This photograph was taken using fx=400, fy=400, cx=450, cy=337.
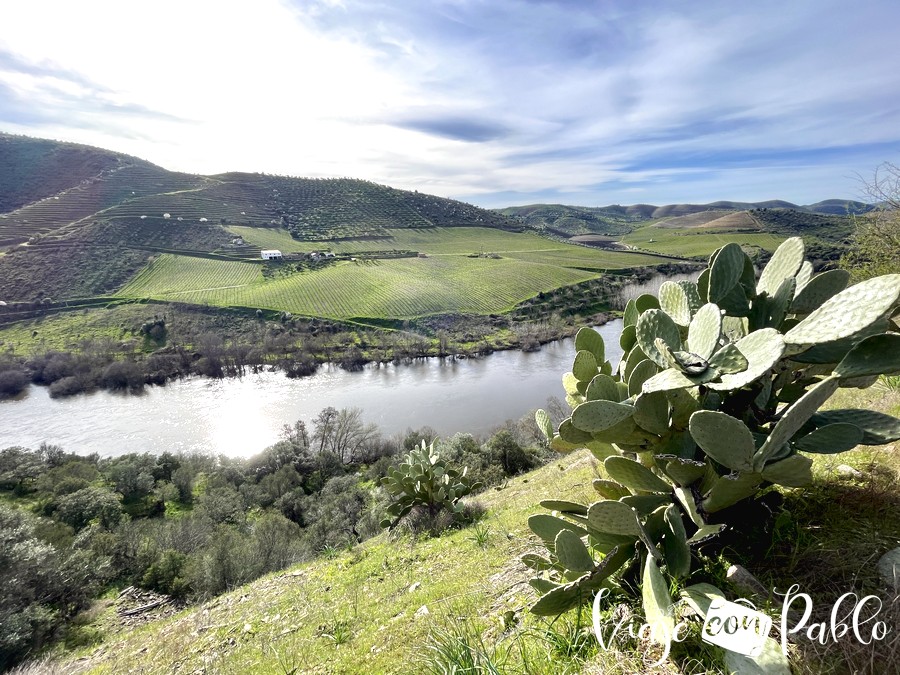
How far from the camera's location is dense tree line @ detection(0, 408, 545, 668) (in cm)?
1134

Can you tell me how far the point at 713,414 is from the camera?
176 centimetres

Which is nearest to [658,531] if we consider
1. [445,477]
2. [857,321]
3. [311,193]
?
[857,321]

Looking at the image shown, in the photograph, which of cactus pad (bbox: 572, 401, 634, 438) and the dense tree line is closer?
cactus pad (bbox: 572, 401, 634, 438)

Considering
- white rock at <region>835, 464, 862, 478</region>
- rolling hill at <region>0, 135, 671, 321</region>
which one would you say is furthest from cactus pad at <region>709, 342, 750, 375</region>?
rolling hill at <region>0, 135, 671, 321</region>

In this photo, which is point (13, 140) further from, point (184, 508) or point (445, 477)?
point (445, 477)

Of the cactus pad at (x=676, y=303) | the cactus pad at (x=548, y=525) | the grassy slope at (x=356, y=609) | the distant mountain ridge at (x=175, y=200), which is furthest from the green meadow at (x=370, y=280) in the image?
the cactus pad at (x=548, y=525)

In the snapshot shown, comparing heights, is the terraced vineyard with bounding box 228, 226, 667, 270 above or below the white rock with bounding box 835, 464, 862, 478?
above

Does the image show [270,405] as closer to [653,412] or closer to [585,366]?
[585,366]

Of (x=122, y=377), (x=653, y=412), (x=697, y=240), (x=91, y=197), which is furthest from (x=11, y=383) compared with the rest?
(x=697, y=240)

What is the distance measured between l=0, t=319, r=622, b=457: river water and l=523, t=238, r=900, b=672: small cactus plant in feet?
119

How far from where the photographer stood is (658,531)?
2193mm

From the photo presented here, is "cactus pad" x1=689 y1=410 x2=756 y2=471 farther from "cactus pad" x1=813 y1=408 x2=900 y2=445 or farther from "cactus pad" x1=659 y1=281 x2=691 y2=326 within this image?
"cactus pad" x1=659 y1=281 x2=691 y2=326

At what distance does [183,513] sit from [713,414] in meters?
31.1

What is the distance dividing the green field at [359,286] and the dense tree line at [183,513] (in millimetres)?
33602
